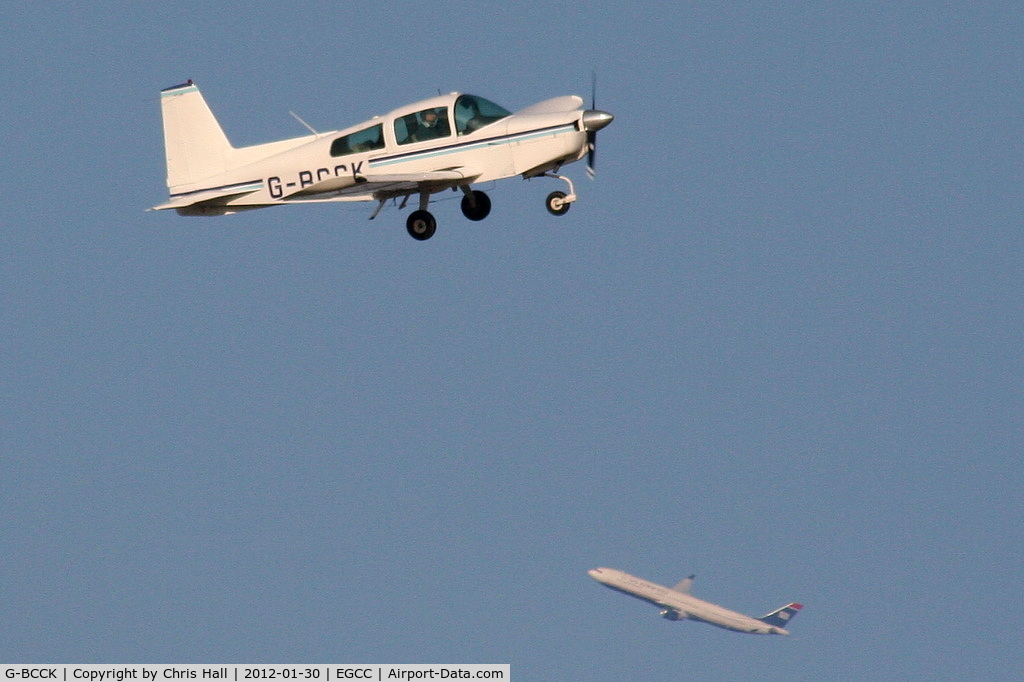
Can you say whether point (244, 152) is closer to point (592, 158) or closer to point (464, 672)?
point (592, 158)

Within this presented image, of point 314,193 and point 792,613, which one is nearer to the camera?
point 314,193

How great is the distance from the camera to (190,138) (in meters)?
28.1

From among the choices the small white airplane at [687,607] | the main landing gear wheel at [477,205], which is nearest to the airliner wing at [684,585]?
the small white airplane at [687,607]

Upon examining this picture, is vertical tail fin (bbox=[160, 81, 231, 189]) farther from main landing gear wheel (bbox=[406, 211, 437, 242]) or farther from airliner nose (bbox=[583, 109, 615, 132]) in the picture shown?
airliner nose (bbox=[583, 109, 615, 132])

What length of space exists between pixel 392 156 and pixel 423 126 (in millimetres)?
728

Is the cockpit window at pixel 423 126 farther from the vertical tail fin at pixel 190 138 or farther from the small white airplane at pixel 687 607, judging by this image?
the small white airplane at pixel 687 607

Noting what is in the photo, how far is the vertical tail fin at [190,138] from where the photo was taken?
2788 centimetres

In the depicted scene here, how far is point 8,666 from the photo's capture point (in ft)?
83.8

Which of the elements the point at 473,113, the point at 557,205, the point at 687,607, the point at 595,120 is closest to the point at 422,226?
the point at 473,113

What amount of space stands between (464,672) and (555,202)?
24.8 feet

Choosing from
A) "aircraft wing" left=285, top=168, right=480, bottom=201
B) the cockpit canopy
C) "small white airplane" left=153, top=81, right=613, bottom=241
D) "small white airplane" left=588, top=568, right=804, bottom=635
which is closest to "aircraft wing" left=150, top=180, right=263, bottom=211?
"small white airplane" left=153, top=81, right=613, bottom=241

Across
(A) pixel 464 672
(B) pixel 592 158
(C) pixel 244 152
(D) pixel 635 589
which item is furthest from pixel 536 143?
(D) pixel 635 589

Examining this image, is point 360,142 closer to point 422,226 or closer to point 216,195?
point 422,226

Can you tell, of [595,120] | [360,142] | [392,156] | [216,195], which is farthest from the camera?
[216,195]
